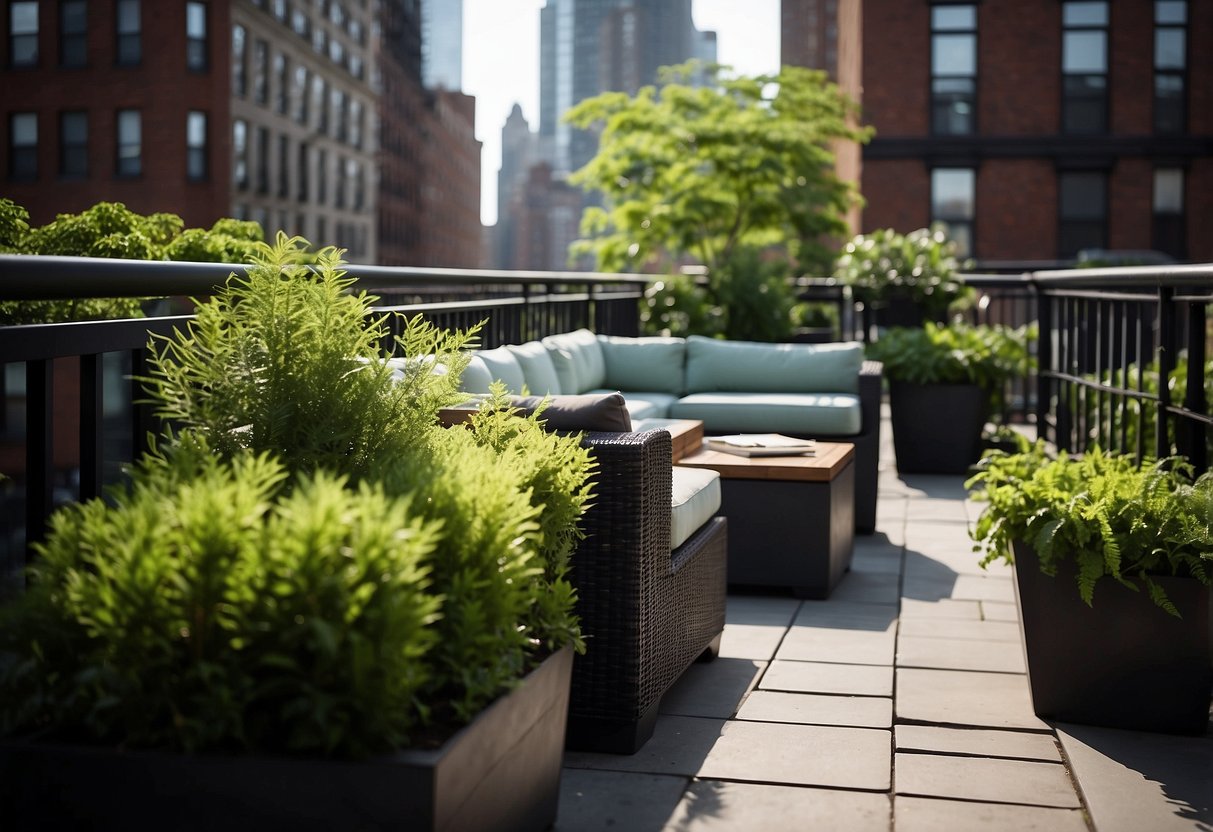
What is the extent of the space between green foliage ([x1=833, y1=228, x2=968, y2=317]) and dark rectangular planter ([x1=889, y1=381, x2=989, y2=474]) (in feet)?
7.38

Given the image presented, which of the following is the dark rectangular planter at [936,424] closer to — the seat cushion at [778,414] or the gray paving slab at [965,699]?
the seat cushion at [778,414]

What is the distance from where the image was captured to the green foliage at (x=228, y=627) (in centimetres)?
153

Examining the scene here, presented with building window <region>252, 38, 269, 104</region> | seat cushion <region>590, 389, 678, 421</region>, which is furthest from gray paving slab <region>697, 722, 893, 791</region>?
building window <region>252, 38, 269, 104</region>

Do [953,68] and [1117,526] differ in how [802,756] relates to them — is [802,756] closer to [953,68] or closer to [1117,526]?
[1117,526]

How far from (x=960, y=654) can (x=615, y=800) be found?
1640 mm

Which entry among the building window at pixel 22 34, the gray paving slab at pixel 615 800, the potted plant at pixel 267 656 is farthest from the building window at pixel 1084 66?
the building window at pixel 22 34

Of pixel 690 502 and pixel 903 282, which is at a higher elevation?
pixel 903 282

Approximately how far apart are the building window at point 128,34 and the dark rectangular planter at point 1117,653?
39.8 meters

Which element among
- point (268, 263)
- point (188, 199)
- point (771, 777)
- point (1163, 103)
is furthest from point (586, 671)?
point (188, 199)

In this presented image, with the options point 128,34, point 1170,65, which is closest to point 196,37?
point 128,34

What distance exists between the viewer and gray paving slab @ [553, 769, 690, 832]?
100 inches

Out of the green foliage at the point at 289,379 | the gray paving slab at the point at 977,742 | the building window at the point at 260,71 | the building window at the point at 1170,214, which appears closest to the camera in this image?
the green foliage at the point at 289,379

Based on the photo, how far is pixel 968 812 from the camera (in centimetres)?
264

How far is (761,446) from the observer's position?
4969mm
